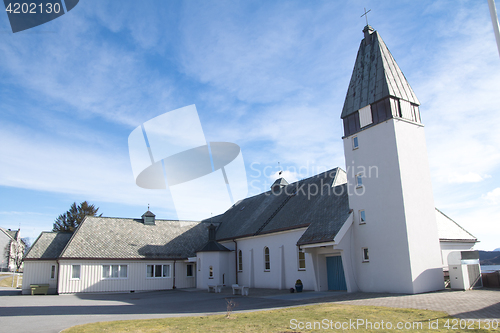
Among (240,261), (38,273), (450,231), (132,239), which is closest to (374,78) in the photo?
(450,231)

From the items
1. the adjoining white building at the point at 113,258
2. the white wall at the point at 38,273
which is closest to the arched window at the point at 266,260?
the adjoining white building at the point at 113,258

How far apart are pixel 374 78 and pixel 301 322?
53.2ft

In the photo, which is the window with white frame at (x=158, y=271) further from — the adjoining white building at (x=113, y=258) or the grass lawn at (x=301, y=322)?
the grass lawn at (x=301, y=322)

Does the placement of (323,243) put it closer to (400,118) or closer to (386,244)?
(386,244)

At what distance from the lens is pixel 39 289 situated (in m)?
30.3

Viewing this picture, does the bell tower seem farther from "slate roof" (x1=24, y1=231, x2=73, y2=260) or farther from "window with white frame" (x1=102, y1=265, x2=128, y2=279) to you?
"slate roof" (x1=24, y1=231, x2=73, y2=260)

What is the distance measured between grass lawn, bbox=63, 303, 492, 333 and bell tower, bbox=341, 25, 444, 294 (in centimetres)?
635

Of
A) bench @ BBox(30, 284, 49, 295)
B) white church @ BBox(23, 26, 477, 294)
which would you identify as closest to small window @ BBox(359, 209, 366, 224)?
white church @ BBox(23, 26, 477, 294)

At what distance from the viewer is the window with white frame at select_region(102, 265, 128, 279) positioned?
1224 inches

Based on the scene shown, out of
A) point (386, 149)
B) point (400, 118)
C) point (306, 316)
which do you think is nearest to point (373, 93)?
point (400, 118)

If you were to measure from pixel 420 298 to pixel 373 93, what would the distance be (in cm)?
1160

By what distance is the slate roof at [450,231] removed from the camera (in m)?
22.5

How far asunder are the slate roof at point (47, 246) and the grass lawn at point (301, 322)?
25.3 meters

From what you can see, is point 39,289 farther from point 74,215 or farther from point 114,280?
point 74,215
